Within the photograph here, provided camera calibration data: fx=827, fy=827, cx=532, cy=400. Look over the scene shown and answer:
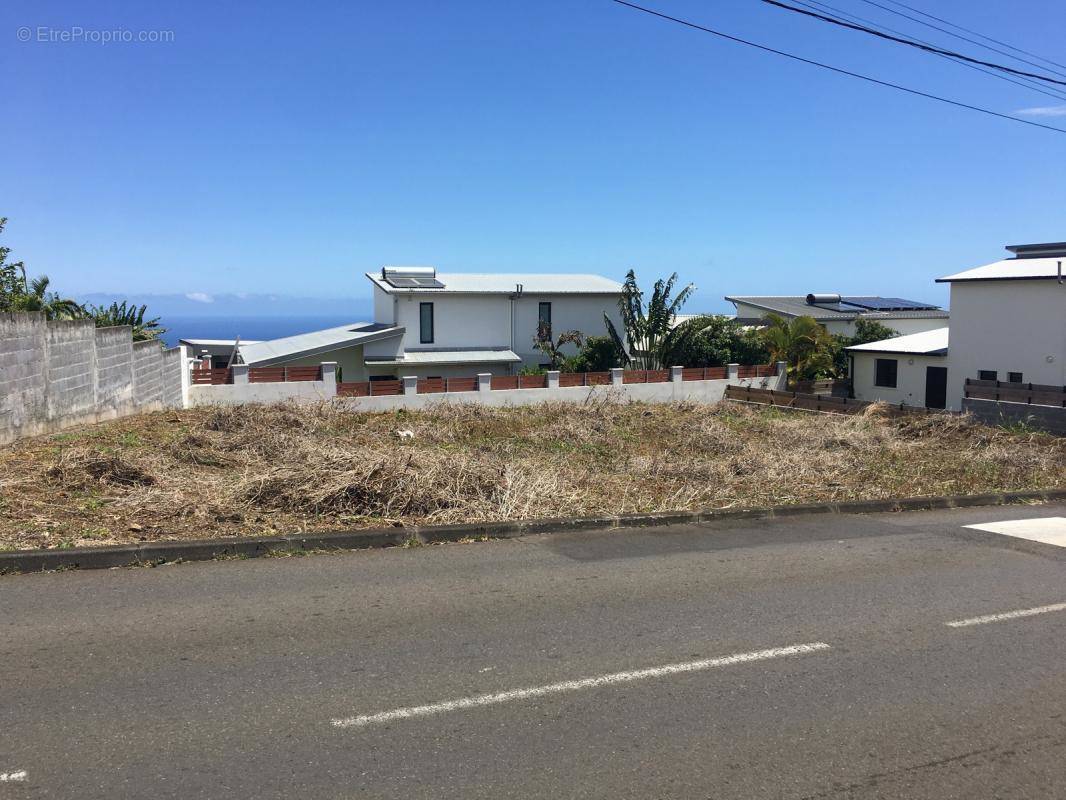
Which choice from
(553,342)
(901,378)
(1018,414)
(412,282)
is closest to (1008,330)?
(901,378)

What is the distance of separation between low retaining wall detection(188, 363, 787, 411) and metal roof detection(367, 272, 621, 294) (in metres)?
8.91

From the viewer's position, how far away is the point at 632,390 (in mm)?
29266

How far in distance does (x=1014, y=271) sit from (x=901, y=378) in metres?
5.61

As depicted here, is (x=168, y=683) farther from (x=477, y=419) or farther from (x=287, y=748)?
(x=477, y=419)

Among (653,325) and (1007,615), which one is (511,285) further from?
(1007,615)

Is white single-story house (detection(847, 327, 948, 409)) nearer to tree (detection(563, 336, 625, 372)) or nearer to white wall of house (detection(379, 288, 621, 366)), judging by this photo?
tree (detection(563, 336, 625, 372))

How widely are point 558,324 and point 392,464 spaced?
28.9m

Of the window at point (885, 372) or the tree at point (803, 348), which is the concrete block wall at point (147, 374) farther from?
the window at point (885, 372)

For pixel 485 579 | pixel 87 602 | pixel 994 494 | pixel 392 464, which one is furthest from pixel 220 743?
pixel 994 494

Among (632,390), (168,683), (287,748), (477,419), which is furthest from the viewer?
(632,390)

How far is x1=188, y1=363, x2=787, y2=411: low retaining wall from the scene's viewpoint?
74.7ft

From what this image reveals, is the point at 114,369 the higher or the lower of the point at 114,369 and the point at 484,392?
the higher

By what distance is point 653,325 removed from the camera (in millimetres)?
34281

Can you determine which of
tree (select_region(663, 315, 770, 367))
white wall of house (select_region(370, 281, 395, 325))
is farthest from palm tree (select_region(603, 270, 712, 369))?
white wall of house (select_region(370, 281, 395, 325))
